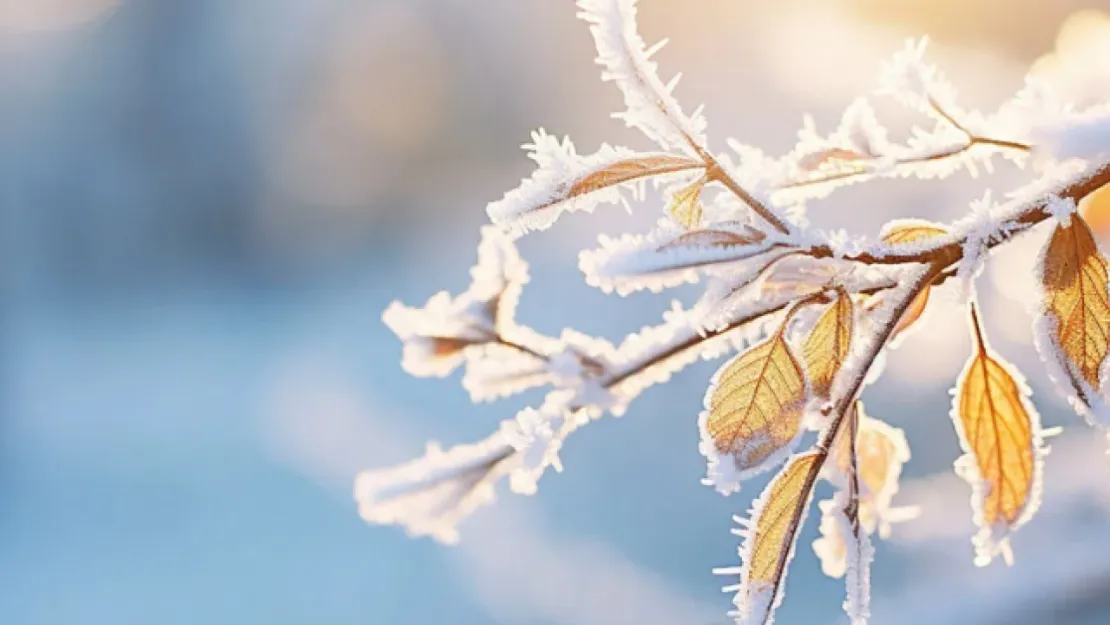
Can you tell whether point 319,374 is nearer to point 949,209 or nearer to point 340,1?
point 340,1

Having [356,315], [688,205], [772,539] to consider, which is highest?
[356,315]

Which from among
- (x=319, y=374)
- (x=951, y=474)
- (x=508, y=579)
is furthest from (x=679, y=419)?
(x=319, y=374)

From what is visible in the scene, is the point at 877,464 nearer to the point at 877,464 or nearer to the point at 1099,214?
the point at 877,464

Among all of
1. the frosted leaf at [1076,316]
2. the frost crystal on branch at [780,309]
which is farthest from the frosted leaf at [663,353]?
the frosted leaf at [1076,316]

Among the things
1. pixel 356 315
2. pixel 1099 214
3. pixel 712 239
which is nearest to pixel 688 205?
pixel 712 239

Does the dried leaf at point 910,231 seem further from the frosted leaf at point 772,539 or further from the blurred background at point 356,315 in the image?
the blurred background at point 356,315

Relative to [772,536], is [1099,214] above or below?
above
